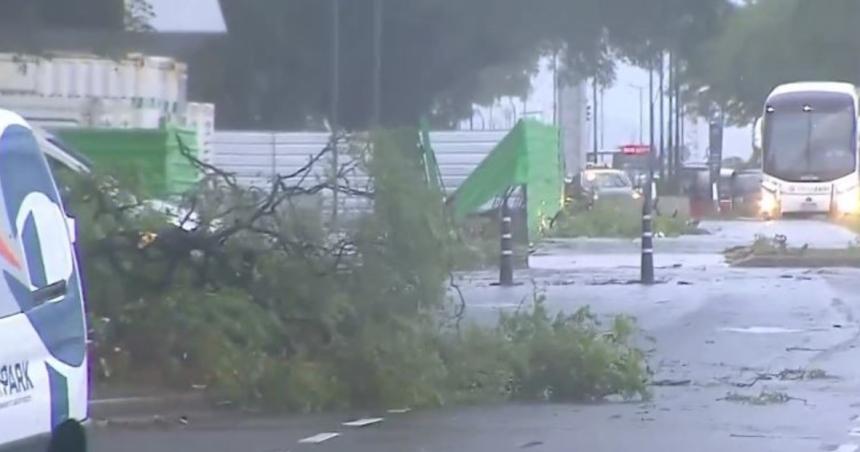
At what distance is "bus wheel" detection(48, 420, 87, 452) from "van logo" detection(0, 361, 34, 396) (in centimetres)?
32

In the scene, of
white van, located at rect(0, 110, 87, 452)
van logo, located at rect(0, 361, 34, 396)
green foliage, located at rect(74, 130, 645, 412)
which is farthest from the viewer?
green foliage, located at rect(74, 130, 645, 412)

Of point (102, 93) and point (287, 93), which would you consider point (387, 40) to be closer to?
point (287, 93)

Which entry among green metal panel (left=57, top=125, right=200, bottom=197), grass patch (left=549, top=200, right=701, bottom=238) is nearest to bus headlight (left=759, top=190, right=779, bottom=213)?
grass patch (left=549, top=200, right=701, bottom=238)

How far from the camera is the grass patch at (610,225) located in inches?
1651

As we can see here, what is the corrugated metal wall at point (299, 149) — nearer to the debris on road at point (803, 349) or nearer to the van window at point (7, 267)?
the debris on road at point (803, 349)

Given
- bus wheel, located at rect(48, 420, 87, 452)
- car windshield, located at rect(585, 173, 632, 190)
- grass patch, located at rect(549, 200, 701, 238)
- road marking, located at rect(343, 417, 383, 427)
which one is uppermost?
car windshield, located at rect(585, 173, 632, 190)

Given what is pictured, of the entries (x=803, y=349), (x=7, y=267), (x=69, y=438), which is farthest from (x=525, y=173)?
(x=7, y=267)

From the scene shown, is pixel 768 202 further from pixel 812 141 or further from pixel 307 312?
pixel 307 312

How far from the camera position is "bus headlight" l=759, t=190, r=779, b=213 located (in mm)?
52384

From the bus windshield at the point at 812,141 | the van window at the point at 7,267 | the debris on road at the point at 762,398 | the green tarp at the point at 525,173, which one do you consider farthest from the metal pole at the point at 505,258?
the bus windshield at the point at 812,141

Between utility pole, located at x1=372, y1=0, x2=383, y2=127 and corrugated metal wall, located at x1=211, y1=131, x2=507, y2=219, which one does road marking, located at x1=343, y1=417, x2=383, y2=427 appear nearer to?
corrugated metal wall, located at x1=211, y1=131, x2=507, y2=219

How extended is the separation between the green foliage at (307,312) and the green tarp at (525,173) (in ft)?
60.2

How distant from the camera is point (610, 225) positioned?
4266 centimetres

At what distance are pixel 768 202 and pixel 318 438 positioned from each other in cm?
4177
